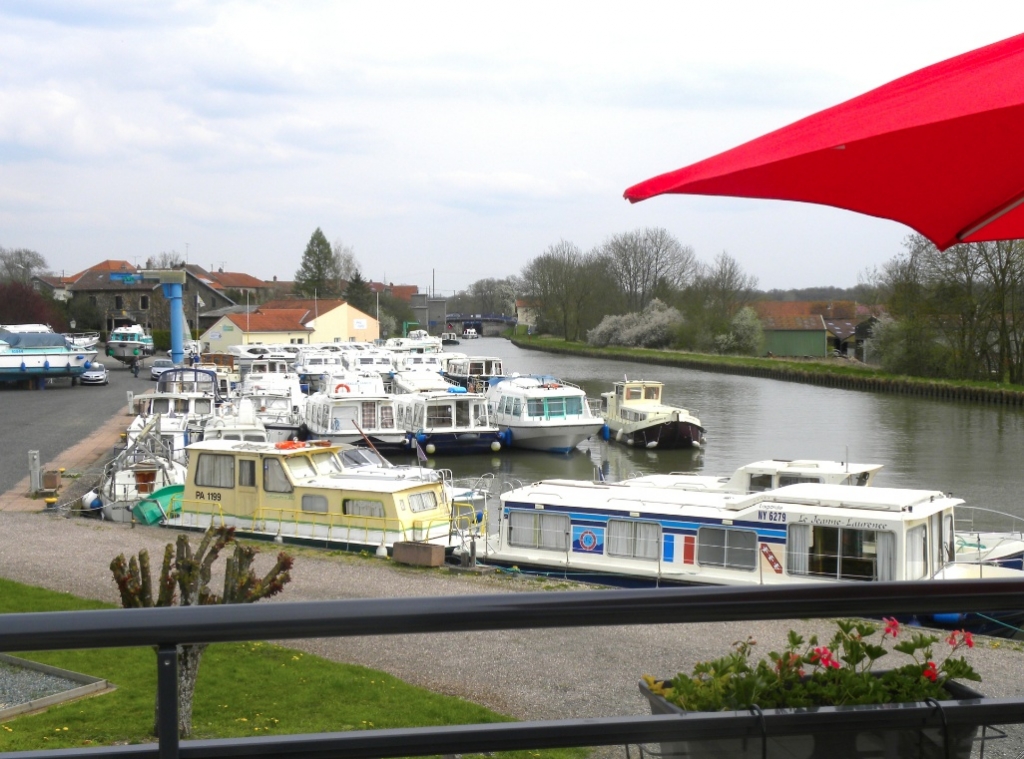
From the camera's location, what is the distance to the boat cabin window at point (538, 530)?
1706 centimetres

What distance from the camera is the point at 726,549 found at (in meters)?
16.0

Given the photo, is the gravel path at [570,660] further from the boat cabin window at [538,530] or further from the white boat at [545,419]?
the white boat at [545,419]

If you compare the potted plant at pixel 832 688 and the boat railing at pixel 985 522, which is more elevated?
the potted plant at pixel 832 688

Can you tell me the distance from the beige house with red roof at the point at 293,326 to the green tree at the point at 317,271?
21.8m

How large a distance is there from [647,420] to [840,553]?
23.8 meters

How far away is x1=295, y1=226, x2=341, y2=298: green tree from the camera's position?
128625mm

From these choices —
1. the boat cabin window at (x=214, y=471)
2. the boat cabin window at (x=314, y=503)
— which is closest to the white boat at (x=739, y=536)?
the boat cabin window at (x=314, y=503)

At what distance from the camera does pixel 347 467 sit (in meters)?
22.0

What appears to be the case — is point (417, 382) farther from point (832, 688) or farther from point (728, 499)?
point (832, 688)

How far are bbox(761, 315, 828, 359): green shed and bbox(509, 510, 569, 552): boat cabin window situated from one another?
273 feet

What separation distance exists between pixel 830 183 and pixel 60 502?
2389 centimetres

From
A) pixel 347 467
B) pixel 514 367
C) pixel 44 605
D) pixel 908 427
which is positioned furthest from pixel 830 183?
pixel 514 367

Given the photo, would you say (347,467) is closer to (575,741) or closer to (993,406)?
(575,741)

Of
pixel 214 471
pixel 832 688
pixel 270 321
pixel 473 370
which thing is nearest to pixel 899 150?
pixel 832 688
